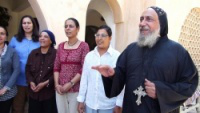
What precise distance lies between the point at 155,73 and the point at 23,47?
7.01 ft

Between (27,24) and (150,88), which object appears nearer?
(150,88)

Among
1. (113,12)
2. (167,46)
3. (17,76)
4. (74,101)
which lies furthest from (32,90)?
(113,12)

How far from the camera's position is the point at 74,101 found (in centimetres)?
325

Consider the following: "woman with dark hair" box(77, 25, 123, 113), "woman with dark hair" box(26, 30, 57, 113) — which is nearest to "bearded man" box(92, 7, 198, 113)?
"woman with dark hair" box(77, 25, 123, 113)

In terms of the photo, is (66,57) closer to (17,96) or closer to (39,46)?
(39,46)

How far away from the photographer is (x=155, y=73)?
2.19 meters

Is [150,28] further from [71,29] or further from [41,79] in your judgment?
[41,79]

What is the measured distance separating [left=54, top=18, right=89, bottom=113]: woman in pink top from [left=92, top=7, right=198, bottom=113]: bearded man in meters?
0.93

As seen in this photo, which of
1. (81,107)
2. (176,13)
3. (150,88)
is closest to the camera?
(150,88)

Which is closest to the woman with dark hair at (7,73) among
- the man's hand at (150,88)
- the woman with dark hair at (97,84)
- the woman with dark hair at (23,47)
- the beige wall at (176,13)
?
the woman with dark hair at (23,47)

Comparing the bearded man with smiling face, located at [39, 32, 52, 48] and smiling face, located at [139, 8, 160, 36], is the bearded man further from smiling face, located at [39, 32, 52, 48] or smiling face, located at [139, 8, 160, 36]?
smiling face, located at [39, 32, 52, 48]

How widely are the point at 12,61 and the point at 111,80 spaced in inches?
64.9

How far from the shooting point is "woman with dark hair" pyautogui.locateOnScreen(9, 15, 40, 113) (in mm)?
3527

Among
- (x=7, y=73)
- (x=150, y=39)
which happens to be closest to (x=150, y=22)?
(x=150, y=39)
